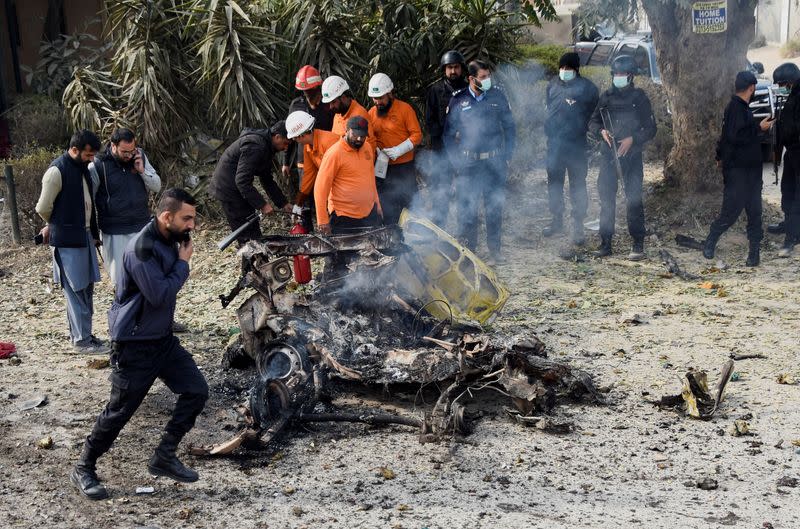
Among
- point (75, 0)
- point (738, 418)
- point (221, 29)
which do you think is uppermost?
point (75, 0)

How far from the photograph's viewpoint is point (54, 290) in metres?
10.6

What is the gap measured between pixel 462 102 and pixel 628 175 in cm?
214

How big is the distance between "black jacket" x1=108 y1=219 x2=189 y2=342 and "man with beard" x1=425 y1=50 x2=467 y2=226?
543 centimetres

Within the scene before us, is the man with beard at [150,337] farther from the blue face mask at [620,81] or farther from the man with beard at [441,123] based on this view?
the blue face mask at [620,81]

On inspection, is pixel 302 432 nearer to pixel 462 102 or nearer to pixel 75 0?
pixel 462 102

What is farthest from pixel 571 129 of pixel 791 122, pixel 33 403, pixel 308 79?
pixel 33 403

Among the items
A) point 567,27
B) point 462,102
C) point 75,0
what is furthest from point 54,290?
point 567,27

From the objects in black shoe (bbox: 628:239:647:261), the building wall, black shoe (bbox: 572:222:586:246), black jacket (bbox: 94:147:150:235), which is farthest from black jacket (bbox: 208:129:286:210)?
the building wall

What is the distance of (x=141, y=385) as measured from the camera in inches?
219

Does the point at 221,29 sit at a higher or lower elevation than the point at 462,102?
higher

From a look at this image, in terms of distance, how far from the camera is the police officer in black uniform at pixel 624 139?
10.5m

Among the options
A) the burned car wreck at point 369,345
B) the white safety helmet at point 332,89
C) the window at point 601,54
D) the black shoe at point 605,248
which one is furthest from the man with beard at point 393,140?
the window at point 601,54

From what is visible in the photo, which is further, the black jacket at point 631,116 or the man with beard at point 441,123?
the black jacket at point 631,116

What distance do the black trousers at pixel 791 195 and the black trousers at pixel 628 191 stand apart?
170 centimetres
